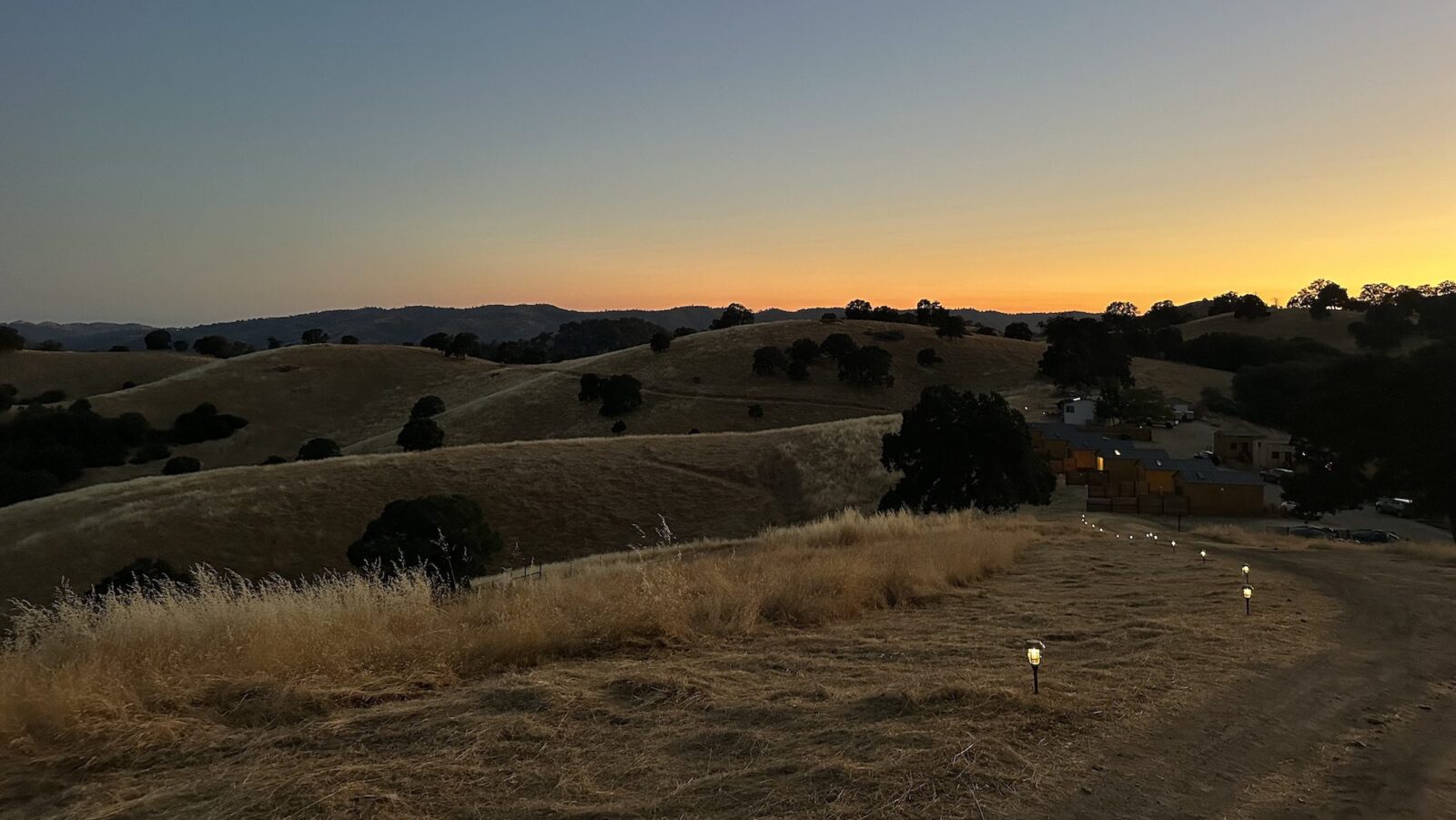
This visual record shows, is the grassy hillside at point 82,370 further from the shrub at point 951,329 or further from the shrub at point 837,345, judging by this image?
the shrub at point 951,329

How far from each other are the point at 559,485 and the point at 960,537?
24.9 meters

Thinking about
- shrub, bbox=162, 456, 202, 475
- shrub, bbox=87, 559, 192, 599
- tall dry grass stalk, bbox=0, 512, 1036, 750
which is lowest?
shrub, bbox=162, 456, 202, 475

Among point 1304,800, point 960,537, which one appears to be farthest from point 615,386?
point 1304,800

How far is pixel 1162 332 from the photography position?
99.7 meters

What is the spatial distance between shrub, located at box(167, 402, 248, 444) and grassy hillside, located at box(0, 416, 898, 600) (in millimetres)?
33171

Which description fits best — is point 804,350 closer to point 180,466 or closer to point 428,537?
point 180,466

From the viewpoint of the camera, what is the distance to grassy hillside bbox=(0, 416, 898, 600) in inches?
1097

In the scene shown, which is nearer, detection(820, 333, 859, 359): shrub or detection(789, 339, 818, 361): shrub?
detection(789, 339, 818, 361): shrub

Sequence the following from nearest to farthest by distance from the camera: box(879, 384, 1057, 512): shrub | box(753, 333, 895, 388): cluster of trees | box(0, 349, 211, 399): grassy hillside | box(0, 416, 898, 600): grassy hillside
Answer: box(0, 416, 898, 600): grassy hillside → box(879, 384, 1057, 512): shrub → box(753, 333, 895, 388): cluster of trees → box(0, 349, 211, 399): grassy hillside

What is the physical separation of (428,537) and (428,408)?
49.3 metres

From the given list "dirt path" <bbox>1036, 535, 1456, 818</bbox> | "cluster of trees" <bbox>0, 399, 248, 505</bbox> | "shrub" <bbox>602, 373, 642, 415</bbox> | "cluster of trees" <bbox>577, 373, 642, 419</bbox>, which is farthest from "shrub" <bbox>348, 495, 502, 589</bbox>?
"cluster of trees" <bbox>0, 399, 248, 505</bbox>

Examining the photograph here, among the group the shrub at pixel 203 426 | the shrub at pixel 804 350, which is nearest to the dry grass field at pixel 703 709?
the shrub at pixel 804 350

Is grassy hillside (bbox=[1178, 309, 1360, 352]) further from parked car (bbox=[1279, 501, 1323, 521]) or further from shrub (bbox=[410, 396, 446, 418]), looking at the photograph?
shrub (bbox=[410, 396, 446, 418])

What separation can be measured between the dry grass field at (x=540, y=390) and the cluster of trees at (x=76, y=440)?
1.78 meters
